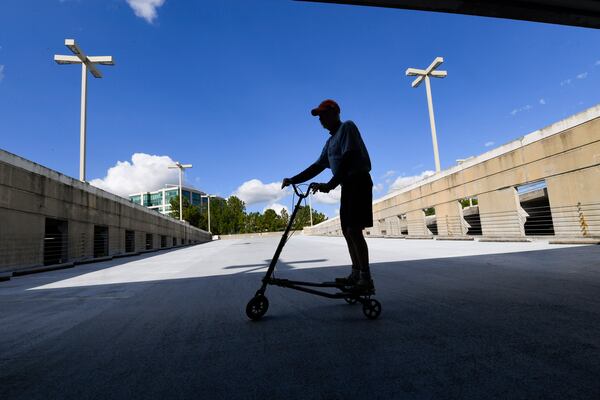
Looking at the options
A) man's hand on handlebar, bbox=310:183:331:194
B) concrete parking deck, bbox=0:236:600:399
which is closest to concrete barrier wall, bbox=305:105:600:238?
concrete parking deck, bbox=0:236:600:399

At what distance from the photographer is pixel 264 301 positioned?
2.92 meters

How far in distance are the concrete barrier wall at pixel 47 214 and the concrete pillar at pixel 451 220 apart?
65.9 feet

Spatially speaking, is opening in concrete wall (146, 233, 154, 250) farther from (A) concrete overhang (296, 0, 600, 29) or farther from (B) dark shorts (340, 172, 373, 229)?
(A) concrete overhang (296, 0, 600, 29)

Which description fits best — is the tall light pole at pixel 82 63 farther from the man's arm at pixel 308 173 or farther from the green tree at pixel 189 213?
the green tree at pixel 189 213

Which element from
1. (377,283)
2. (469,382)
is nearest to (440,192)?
(377,283)

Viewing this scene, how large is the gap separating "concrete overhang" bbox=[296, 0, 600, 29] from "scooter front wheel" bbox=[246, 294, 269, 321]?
3.45 m

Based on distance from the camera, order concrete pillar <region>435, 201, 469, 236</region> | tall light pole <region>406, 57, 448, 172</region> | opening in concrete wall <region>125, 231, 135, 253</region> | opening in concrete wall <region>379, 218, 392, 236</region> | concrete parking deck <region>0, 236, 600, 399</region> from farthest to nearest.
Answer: opening in concrete wall <region>379, 218, 392, 236</region>
tall light pole <region>406, 57, 448, 172</region>
opening in concrete wall <region>125, 231, 135, 253</region>
concrete pillar <region>435, 201, 469, 236</region>
concrete parking deck <region>0, 236, 600, 399</region>

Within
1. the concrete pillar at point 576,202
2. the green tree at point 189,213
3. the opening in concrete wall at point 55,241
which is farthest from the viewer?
the green tree at point 189,213

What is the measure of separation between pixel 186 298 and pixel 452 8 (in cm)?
523

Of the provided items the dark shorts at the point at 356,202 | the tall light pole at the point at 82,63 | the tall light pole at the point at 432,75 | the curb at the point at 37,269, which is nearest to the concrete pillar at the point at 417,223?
the tall light pole at the point at 432,75

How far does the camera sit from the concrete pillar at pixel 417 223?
2340 centimetres

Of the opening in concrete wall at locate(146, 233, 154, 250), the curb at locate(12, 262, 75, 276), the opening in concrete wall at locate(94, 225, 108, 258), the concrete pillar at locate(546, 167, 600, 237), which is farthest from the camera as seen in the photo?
the opening in concrete wall at locate(146, 233, 154, 250)

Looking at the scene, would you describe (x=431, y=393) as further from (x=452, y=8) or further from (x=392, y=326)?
(x=452, y=8)

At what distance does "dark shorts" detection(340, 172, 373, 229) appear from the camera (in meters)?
3.14
